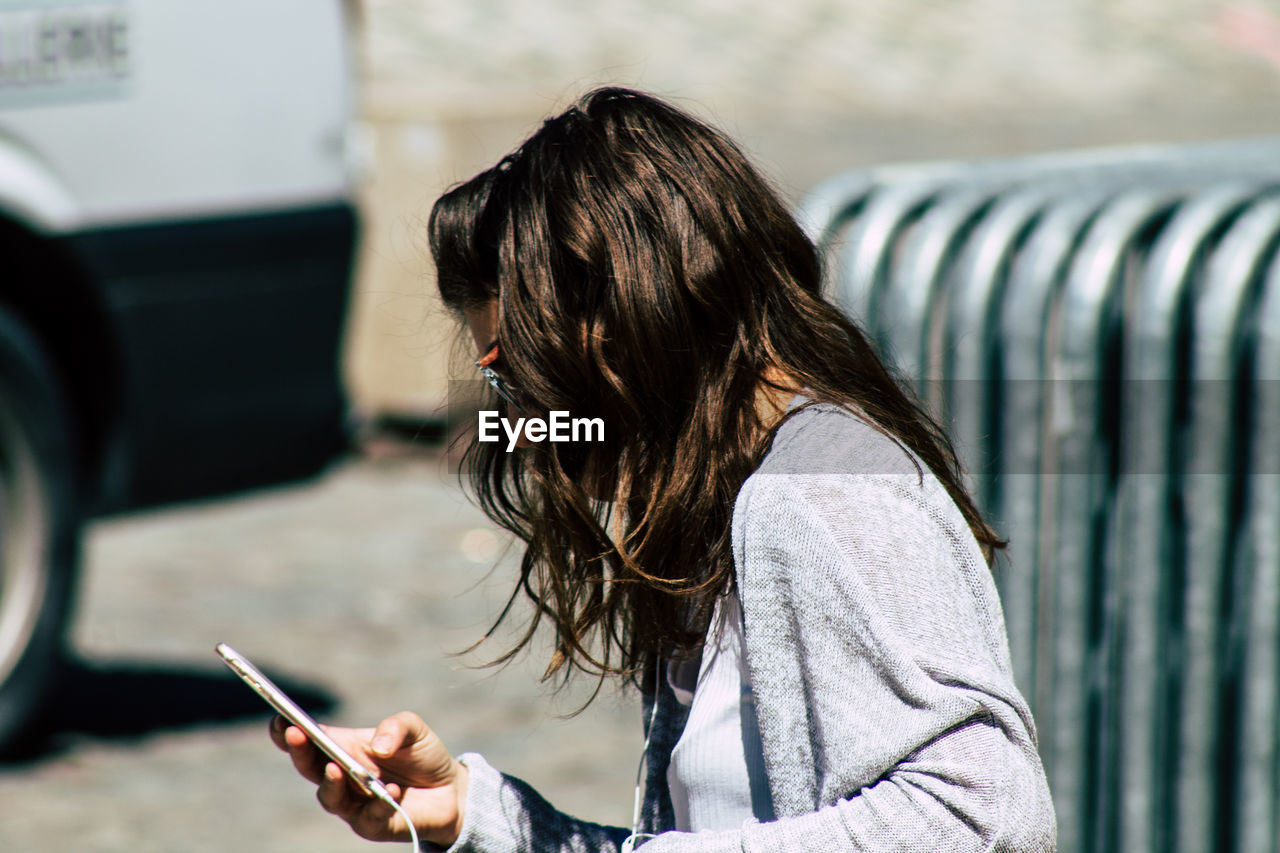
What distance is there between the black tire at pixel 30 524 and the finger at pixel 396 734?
265 cm

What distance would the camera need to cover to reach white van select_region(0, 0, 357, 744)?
3863 mm

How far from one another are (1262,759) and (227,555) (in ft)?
14.7

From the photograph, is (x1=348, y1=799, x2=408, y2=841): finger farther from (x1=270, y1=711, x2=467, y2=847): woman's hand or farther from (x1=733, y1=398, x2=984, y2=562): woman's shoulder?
(x1=733, y1=398, x2=984, y2=562): woman's shoulder

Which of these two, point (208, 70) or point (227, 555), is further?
point (227, 555)

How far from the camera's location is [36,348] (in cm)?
390

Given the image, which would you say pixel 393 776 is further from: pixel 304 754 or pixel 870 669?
pixel 870 669

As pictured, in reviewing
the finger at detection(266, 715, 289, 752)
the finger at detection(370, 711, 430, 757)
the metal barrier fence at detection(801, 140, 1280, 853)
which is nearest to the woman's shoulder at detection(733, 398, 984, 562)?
the finger at detection(370, 711, 430, 757)

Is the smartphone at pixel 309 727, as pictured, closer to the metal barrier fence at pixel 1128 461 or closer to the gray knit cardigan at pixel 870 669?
the gray knit cardigan at pixel 870 669

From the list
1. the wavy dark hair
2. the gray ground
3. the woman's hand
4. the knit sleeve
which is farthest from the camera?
the gray ground

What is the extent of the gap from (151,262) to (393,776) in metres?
2.75

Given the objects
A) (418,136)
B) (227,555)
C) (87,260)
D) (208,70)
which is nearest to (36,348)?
(87,260)

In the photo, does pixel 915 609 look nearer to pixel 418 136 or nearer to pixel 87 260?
pixel 87 260

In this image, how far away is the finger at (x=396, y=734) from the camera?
1446mm

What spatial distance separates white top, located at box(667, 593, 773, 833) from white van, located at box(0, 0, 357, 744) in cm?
283
